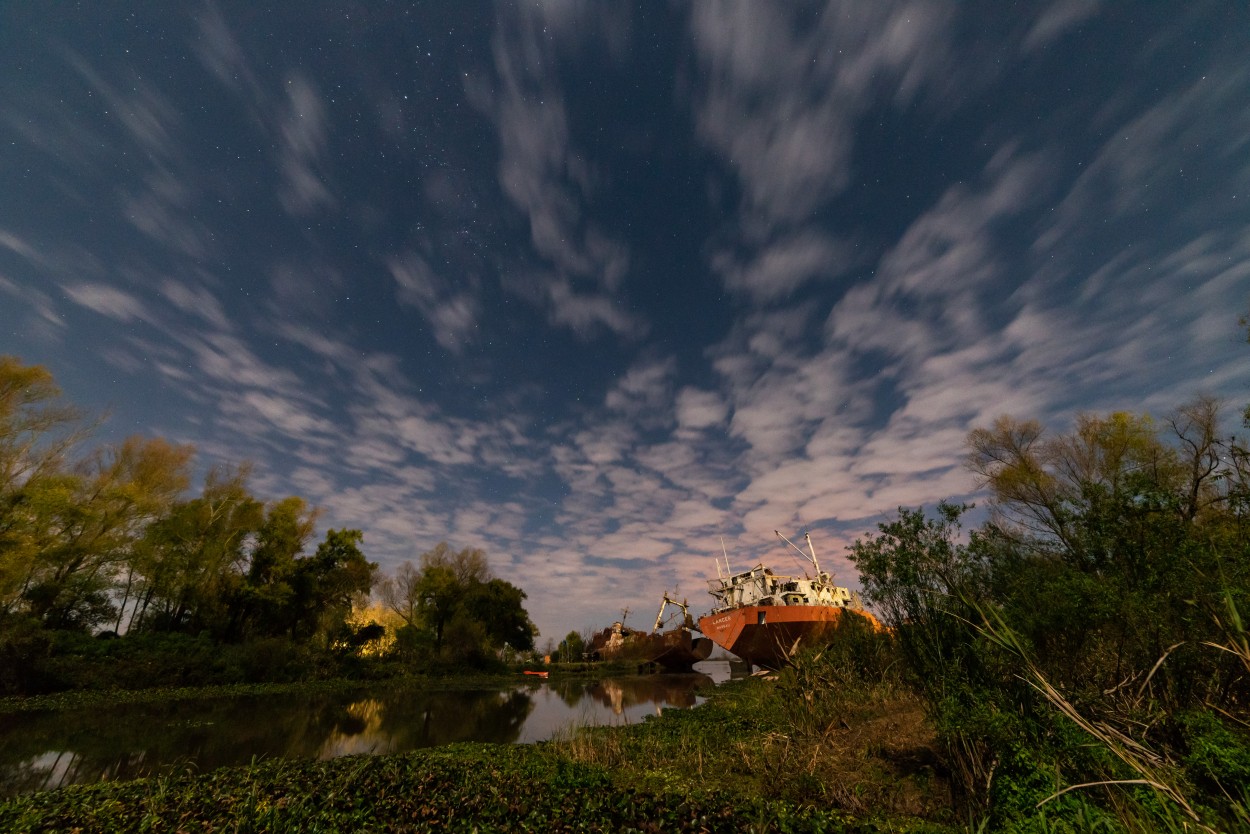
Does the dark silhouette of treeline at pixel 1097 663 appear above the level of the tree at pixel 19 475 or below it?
below

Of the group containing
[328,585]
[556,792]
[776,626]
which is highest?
[328,585]

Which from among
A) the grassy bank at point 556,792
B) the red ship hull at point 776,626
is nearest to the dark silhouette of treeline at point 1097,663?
the grassy bank at point 556,792

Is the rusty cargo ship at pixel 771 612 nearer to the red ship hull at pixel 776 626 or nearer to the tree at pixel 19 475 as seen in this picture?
the red ship hull at pixel 776 626

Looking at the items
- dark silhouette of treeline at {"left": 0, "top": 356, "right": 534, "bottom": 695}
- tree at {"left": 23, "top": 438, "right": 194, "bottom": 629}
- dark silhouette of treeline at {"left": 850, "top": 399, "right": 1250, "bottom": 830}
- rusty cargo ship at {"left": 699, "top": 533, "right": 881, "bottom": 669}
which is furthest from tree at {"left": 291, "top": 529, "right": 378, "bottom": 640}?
dark silhouette of treeline at {"left": 850, "top": 399, "right": 1250, "bottom": 830}

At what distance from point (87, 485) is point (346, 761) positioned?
98.9 ft

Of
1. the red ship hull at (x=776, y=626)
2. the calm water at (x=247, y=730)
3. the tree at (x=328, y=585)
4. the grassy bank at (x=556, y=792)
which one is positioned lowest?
the grassy bank at (x=556, y=792)

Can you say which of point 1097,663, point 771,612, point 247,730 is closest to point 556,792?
point 1097,663

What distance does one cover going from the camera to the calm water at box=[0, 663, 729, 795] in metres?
11.6

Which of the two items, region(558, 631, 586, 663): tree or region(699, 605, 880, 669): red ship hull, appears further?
region(558, 631, 586, 663): tree

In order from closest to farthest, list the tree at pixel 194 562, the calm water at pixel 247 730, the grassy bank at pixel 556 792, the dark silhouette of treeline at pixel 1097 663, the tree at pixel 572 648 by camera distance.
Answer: the dark silhouette of treeline at pixel 1097 663
the grassy bank at pixel 556 792
the calm water at pixel 247 730
the tree at pixel 194 562
the tree at pixel 572 648

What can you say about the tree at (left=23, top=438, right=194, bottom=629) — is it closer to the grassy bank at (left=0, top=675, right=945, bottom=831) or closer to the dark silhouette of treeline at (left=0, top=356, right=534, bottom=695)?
the dark silhouette of treeline at (left=0, top=356, right=534, bottom=695)

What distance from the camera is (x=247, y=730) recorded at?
15.7 meters

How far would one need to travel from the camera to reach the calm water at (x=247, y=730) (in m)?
11.6

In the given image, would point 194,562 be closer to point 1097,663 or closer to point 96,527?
point 96,527
